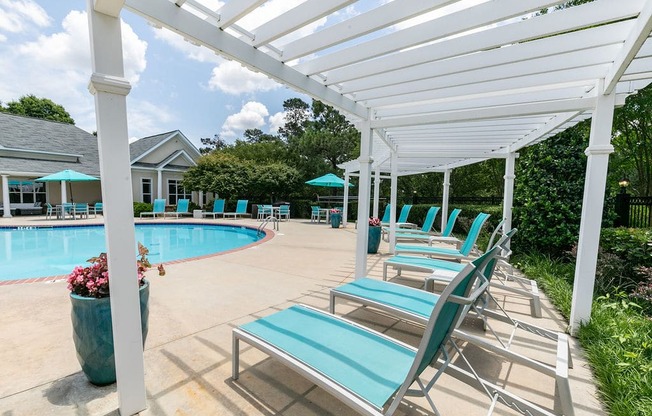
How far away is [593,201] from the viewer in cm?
331

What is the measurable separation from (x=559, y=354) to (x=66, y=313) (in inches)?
213

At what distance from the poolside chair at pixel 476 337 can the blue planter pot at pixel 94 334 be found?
2.20 meters

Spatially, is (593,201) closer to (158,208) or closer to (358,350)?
(358,350)

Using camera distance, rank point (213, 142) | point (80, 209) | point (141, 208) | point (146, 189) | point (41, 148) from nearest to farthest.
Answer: point (80, 209), point (141, 208), point (41, 148), point (146, 189), point (213, 142)

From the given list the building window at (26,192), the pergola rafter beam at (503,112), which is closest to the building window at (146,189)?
the building window at (26,192)

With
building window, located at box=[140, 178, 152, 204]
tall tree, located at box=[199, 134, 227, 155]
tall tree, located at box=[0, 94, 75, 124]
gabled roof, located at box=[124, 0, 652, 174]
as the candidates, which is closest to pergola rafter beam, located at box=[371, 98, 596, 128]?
gabled roof, located at box=[124, 0, 652, 174]

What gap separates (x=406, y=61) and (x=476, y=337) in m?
2.84

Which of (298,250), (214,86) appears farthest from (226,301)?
(214,86)

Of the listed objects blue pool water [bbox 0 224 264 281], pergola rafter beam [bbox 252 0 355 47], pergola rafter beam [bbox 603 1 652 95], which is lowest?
blue pool water [bbox 0 224 264 281]

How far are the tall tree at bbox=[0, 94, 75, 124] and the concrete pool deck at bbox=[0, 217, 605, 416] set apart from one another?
43969 millimetres

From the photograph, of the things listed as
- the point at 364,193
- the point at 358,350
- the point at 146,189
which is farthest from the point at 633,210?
the point at 146,189

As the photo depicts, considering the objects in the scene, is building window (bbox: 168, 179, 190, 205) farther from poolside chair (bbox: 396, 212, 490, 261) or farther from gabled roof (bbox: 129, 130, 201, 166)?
poolside chair (bbox: 396, 212, 490, 261)

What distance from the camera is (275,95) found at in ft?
110

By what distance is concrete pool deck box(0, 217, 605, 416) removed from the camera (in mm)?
2199
